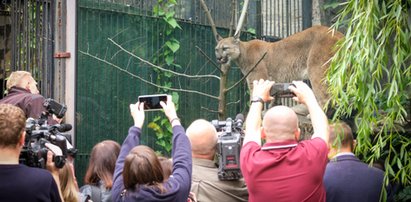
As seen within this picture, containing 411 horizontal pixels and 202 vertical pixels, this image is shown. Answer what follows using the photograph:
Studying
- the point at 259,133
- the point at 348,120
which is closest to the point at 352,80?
the point at 259,133

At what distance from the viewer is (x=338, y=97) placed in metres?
6.04

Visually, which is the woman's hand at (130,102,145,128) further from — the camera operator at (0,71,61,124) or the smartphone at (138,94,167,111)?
the camera operator at (0,71,61,124)

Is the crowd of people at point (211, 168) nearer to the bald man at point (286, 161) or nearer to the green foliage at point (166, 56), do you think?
the bald man at point (286, 161)

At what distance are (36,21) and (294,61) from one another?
3.74 metres

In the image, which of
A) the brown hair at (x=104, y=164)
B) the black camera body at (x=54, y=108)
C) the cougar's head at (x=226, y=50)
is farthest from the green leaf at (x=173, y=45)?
the black camera body at (x=54, y=108)

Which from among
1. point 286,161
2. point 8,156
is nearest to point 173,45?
point 286,161

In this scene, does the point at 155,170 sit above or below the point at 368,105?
below

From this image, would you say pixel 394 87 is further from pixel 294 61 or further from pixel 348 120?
pixel 294 61

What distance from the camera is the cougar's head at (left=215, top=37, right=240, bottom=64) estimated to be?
1006 centimetres

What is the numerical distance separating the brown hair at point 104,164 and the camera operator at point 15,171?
1.64 meters

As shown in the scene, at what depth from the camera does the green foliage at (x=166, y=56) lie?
9336mm

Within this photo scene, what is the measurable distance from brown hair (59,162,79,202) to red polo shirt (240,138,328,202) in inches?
44.6

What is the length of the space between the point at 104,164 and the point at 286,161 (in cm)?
172

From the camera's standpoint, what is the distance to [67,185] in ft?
16.5
